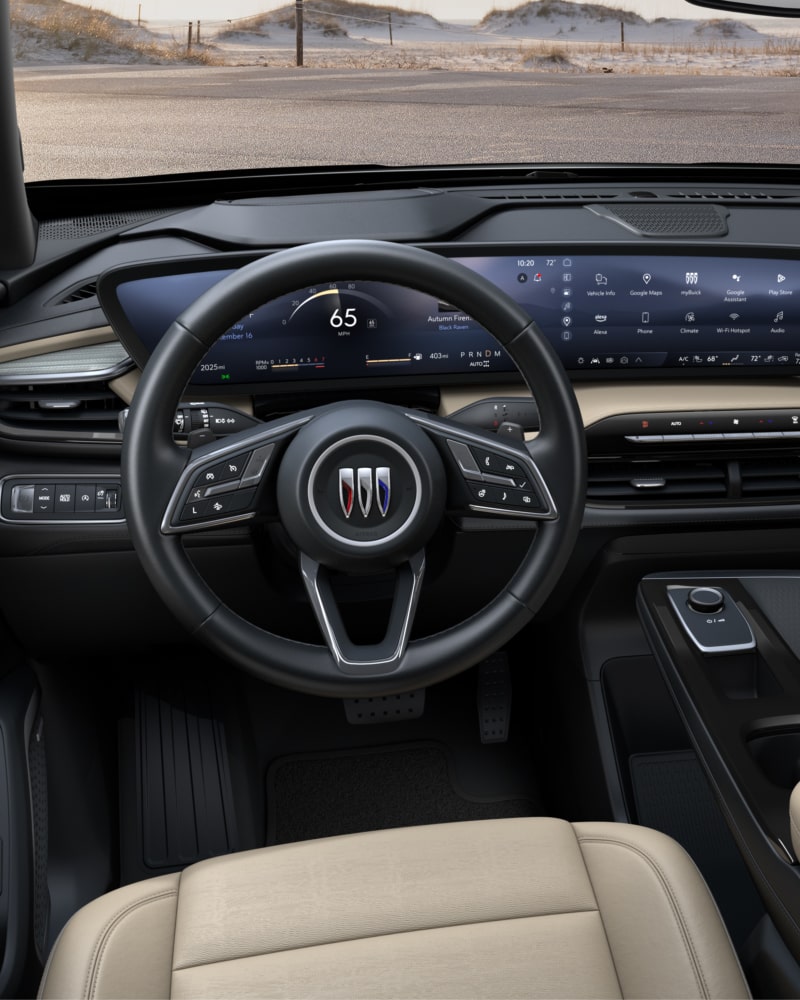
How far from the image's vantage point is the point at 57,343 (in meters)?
1.56

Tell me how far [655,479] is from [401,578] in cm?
64

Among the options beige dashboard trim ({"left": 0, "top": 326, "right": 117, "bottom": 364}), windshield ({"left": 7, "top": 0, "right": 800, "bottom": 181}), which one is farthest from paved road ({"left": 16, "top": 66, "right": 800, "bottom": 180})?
beige dashboard trim ({"left": 0, "top": 326, "right": 117, "bottom": 364})

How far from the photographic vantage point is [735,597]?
171cm

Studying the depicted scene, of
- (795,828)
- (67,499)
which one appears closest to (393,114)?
(67,499)

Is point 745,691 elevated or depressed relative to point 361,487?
depressed

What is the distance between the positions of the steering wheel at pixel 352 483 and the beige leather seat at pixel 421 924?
8.7 inches

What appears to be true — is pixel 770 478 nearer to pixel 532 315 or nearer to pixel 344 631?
pixel 532 315

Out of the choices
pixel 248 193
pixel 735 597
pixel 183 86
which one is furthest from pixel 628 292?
pixel 183 86

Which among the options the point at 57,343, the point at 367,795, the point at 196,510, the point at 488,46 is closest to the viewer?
the point at 196,510

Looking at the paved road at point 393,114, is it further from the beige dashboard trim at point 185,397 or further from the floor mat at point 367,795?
the floor mat at point 367,795

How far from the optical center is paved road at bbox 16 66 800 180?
283 cm

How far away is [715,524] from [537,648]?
54cm

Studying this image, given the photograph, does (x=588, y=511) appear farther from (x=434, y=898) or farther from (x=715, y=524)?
(x=434, y=898)

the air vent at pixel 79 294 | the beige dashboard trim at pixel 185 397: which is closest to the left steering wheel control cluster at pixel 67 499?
the beige dashboard trim at pixel 185 397
